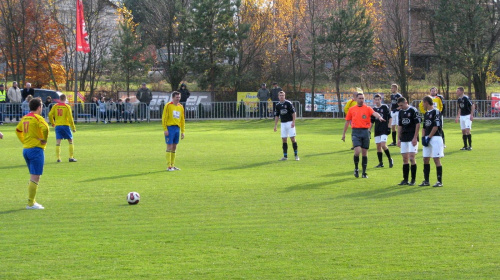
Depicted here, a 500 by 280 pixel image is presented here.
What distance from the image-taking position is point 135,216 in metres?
10.3

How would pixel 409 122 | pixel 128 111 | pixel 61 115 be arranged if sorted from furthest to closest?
pixel 128 111, pixel 61 115, pixel 409 122

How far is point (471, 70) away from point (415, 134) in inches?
1265

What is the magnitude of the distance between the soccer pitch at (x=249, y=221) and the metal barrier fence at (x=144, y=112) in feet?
63.8

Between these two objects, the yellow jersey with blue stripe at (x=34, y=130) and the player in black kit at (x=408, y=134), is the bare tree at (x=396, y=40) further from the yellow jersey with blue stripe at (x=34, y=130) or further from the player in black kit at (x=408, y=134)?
the yellow jersey with blue stripe at (x=34, y=130)

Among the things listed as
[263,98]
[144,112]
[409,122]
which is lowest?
[409,122]

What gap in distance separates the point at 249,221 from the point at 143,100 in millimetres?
29325

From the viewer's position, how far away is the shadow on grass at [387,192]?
12.2 meters

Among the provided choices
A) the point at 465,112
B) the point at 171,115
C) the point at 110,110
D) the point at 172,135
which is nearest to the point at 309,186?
the point at 172,135

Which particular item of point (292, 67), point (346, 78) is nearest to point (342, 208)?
point (346, 78)

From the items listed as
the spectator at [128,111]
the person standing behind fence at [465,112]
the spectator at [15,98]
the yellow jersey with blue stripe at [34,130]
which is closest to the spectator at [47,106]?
the spectator at [15,98]

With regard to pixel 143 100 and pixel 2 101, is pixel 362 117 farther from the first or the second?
pixel 2 101

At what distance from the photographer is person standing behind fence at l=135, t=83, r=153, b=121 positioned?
124 feet

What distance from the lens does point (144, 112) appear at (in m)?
38.5

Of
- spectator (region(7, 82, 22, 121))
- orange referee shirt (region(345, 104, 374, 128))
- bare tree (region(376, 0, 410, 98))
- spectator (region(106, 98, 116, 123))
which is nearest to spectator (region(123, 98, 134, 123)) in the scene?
spectator (region(106, 98, 116, 123))
